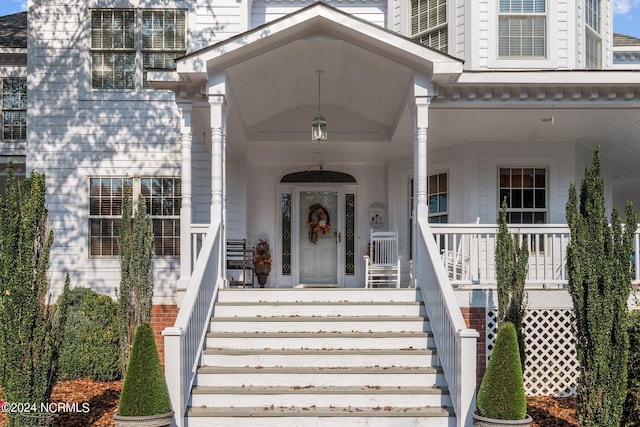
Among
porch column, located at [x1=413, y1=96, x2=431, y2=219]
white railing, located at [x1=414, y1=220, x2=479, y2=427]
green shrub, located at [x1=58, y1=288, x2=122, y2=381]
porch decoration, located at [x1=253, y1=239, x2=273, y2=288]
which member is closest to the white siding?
porch decoration, located at [x1=253, y1=239, x2=273, y2=288]

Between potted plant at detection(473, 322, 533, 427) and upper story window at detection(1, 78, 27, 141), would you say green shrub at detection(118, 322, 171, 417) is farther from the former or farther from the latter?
upper story window at detection(1, 78, 27, 141)

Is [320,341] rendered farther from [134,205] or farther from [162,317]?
[134,205]

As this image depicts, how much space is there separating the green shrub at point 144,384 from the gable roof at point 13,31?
9.74 m

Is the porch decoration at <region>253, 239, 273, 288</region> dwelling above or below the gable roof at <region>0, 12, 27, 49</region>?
below

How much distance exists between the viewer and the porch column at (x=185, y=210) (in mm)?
8188

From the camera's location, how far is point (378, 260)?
11.7m

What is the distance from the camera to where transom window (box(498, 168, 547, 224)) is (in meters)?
10.8

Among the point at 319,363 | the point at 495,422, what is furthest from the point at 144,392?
the point at 495,422

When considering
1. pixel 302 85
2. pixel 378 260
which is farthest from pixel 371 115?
pixel 378 260

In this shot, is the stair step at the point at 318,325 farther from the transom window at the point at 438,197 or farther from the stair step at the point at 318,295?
the transom window at the point at 438,197

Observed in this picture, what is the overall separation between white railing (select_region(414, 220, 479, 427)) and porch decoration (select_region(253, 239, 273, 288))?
14.8 ft

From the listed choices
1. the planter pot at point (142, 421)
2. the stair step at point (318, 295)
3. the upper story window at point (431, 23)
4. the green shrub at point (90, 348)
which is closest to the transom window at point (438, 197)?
the upper story window at point (431, 23)

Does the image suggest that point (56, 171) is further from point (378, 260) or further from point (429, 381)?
point (429, 381)

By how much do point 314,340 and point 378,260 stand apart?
4.69m
